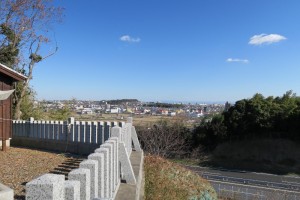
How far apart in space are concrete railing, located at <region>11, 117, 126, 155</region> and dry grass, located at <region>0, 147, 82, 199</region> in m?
0.79

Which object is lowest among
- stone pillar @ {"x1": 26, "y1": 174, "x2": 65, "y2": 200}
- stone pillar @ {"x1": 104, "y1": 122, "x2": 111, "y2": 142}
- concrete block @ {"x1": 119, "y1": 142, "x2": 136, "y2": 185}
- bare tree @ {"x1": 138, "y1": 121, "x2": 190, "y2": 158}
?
bare tree @ {"x1": 138, "y1": 121, "x2": 190, "y2": 158}

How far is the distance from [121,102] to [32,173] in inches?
4193

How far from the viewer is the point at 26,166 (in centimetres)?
918

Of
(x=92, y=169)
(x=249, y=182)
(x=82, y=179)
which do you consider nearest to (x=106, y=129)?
(x=92, y=169)

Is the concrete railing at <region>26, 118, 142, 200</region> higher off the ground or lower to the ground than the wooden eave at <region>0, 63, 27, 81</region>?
lower

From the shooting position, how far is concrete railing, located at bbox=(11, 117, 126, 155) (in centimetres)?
1159

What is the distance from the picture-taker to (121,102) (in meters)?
115

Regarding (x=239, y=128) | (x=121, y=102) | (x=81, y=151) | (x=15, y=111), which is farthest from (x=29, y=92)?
(x=121, y=102)

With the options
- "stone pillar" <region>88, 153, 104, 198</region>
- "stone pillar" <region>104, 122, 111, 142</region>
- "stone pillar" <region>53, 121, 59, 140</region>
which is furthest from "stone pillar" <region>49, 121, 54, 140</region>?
"stone pillar" <region>88, 153, 104, 198</region>

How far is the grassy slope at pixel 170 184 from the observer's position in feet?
28.2

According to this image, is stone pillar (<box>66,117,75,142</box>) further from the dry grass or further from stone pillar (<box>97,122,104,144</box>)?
stone pillar (<box>97,122,104,144</box>)

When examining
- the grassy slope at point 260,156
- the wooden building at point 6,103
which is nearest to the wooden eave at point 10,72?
the wooden building at point 6,103

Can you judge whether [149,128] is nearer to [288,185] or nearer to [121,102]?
[288,185]

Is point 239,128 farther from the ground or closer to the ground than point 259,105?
closer to the ground
